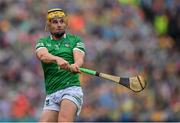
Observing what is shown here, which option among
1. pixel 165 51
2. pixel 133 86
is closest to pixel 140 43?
pixel 165 51

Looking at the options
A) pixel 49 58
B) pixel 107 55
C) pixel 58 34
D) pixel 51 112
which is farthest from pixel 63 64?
pixel 107 55

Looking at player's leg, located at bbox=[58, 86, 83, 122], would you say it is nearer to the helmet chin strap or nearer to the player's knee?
the player's knee

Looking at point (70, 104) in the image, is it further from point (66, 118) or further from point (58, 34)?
point (58, 34)

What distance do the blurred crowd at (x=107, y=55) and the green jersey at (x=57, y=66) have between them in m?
5.97

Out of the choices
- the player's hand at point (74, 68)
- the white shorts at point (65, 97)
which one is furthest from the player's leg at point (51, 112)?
the player's hand at point (74, 68)

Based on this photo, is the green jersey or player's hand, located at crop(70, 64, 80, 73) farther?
the green jersey

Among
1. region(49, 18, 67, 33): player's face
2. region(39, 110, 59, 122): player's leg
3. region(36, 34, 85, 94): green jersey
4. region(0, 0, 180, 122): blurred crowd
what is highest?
region(49, 18, 67, 33): player's face

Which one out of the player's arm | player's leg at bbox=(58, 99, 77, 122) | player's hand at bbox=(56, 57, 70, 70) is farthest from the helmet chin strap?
player's leg at bbox=(58, 99, 77, 122)

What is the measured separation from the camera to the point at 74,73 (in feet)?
35.3

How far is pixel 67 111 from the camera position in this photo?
426 inches

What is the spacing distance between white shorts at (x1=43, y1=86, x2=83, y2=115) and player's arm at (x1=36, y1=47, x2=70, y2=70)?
47 cm

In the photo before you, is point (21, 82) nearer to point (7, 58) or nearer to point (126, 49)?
point (7, 58)

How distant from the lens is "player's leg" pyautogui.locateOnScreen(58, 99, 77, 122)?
10.8m

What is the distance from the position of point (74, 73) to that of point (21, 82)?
7650 millimetres
